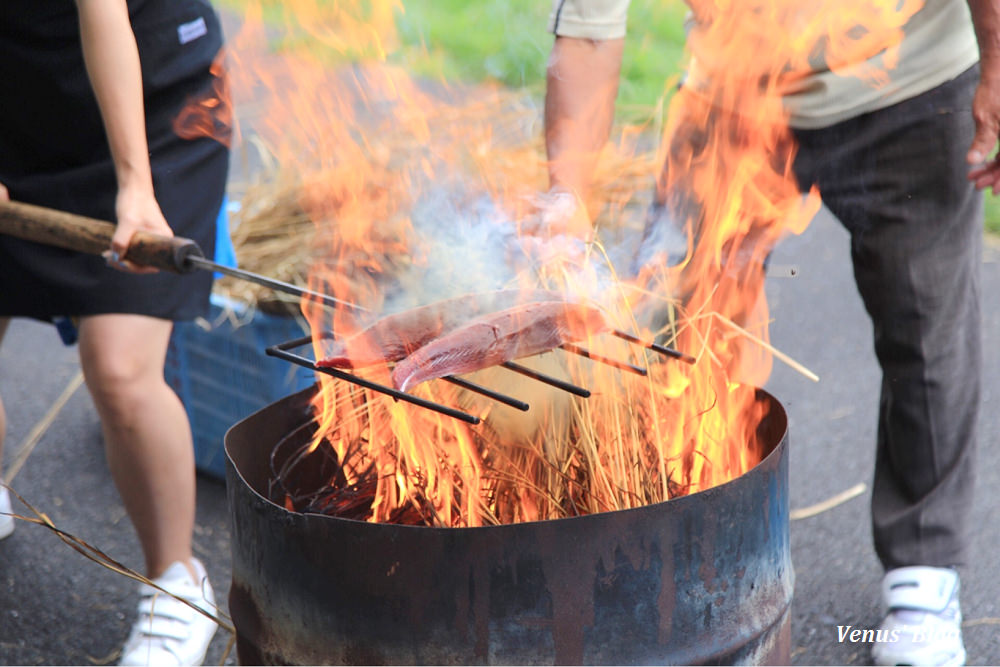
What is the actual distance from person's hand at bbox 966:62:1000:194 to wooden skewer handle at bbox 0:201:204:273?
1.60 metres

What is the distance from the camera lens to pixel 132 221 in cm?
213

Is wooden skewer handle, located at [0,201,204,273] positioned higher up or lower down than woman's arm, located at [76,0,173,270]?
lower down

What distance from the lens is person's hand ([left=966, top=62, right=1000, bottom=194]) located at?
2.08 metres

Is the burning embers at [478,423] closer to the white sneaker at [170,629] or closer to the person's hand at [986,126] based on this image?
the white sneaker at [170,629]

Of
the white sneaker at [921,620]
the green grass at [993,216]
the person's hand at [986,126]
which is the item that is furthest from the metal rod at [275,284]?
the green grass at [993,216]

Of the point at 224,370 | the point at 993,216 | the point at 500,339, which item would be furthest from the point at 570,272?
the point at 993,216

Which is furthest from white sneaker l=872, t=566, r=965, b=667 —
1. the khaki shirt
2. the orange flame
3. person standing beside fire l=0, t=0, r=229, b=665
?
person standing beside fire l=0, t=0, r=229, b=665

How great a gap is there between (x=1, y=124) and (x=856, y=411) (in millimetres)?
2948

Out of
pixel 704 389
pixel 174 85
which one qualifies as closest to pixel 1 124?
pixel 174 85

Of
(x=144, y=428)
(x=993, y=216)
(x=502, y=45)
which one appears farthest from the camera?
(x=502, y=45)

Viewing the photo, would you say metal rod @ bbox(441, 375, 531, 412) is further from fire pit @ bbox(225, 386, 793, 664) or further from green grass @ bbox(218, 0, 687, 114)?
green grass @ bbox(218, 0, 687, 114)

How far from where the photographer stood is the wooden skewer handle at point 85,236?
6.60 ft

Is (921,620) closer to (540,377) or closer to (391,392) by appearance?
(540,377)

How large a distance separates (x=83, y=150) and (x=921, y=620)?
2283 mm
